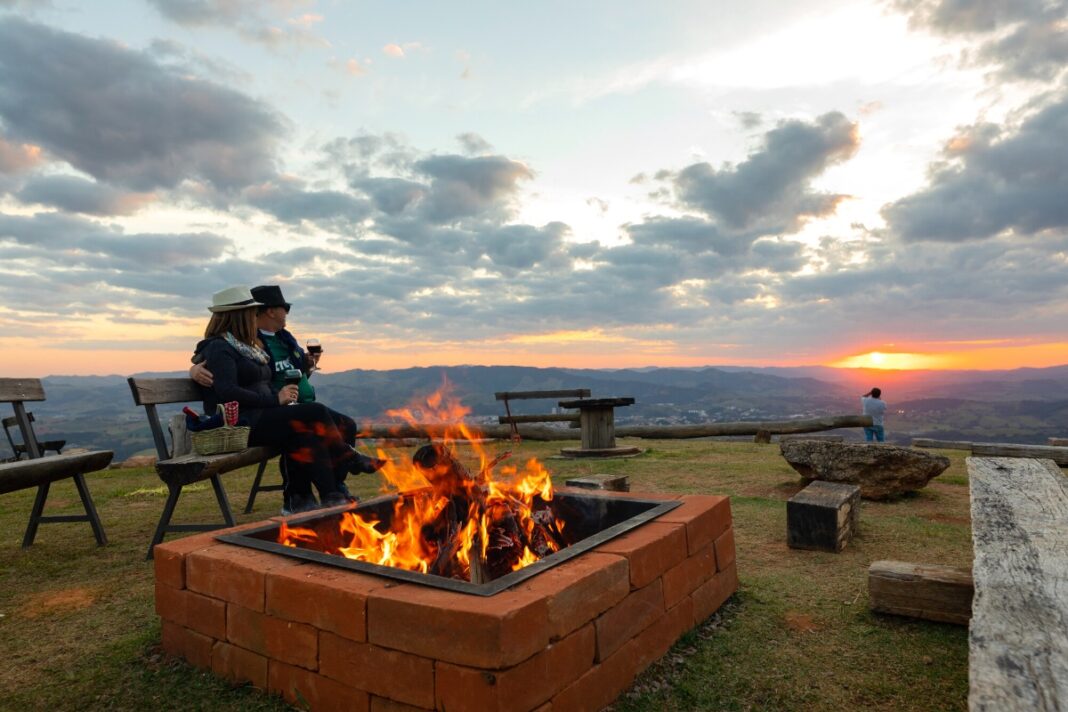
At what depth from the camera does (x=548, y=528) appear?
3.74 metres

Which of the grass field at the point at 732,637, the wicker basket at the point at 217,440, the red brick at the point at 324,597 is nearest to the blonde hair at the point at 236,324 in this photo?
the wicker basket at the point at 217,440

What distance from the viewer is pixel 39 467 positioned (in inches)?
172

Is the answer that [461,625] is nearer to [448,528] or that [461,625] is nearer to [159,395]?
[448,528]

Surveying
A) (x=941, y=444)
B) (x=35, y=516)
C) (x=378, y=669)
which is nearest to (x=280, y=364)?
(x=35, y=516)

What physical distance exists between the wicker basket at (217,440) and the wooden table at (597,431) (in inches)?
242

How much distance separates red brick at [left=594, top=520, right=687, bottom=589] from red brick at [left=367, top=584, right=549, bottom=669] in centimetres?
65

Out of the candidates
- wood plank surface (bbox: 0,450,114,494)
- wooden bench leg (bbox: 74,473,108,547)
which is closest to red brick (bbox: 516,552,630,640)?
wood plank surface (bbox: 0,450,114,494)

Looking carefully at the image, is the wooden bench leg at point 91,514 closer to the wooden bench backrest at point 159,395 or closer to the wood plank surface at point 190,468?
the wooden bench backrest at point 159,395

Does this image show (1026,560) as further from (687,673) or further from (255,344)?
(255,344)

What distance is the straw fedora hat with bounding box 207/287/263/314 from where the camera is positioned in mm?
5000

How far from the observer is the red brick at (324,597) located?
223 centimetres

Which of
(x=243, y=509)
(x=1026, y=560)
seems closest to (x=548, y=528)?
(x=1026, y=560)

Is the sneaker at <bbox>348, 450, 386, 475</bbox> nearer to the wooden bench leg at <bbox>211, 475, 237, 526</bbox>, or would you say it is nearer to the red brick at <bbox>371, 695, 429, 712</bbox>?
the wooden bench leg at <bbox>211, 475, 237, 526</bbox>

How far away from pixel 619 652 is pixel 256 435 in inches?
136
